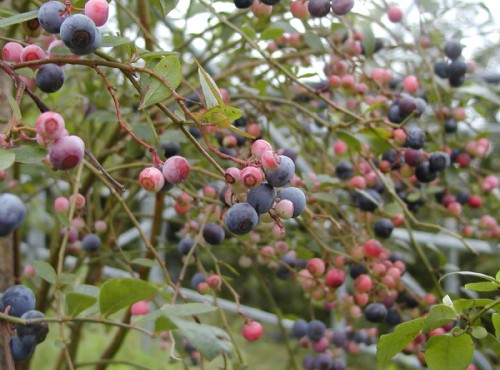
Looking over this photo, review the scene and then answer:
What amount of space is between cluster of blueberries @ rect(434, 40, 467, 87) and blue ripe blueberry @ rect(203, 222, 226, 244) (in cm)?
48

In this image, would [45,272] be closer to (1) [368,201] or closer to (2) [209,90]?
(2) [209,90]

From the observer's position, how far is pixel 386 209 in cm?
86

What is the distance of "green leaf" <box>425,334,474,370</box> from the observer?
0.51 meters

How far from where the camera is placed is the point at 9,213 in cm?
41

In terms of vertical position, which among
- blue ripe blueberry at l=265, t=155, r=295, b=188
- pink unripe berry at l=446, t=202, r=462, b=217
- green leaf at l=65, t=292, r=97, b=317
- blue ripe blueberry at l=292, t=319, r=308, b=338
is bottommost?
blue ripe blueberry at l=292, t=319, r=308, b=338

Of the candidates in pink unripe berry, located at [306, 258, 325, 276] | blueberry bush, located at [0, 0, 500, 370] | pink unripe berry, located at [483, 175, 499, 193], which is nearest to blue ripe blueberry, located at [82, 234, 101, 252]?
blueberry bush, located at [0, 0, 500, 370]

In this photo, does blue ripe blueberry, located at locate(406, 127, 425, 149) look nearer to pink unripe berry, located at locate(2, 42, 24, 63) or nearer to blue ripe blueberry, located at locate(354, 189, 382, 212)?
blue ripe blueberry, located at locate(354, 189, 382, 212)

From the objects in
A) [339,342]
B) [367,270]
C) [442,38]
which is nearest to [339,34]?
[442,38]

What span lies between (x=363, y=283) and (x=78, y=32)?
518mm

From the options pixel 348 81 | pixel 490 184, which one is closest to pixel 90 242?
pixel 348 81

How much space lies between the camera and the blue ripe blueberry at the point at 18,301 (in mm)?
504

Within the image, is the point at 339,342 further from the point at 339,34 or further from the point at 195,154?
the point at 339,34

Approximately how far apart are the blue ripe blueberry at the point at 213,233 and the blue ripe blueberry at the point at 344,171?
0.82 feet

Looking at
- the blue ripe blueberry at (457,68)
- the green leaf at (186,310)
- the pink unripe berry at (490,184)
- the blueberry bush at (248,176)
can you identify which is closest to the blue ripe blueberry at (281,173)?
the blueberry bush at (248,176)
